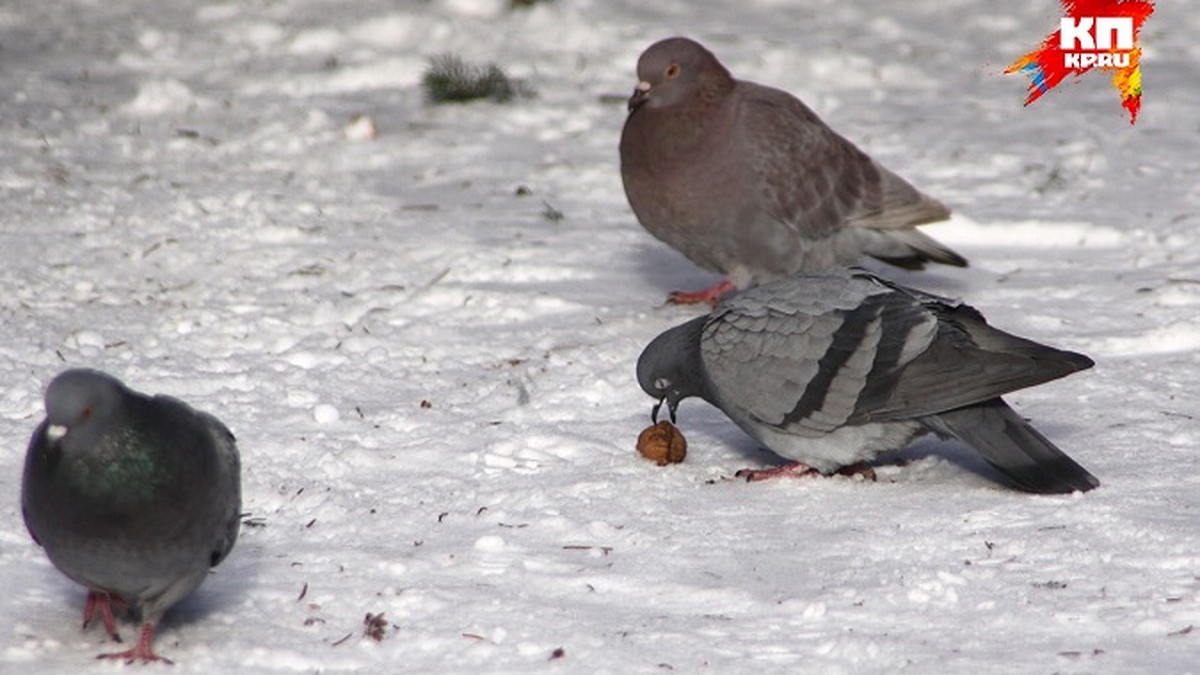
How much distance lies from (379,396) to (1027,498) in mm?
1945

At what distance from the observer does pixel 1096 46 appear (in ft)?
29.6

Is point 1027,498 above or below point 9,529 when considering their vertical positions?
below

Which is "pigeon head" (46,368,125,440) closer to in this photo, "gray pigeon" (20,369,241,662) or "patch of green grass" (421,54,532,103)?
"gray pigeon" (20,369,241,662)

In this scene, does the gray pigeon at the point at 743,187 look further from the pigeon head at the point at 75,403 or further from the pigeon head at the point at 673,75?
the pigeon head at the point at 75,403

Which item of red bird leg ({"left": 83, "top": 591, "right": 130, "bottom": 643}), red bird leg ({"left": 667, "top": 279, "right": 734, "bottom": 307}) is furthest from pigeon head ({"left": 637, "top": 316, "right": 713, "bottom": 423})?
red bird leg ({"left": 83, "top": 591, "right": 130, "bottom": 643})

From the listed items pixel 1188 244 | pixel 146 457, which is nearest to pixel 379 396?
pixel 146 457

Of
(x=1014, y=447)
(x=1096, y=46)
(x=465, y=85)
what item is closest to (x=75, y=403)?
(x=1014, y=447)

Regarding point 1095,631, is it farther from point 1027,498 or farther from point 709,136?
point 709,136

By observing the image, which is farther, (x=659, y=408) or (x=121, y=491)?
(x=659, y=408)

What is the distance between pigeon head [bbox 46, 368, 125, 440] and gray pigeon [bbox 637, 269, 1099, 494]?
6.07 feet

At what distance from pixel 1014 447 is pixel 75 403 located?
2.33m

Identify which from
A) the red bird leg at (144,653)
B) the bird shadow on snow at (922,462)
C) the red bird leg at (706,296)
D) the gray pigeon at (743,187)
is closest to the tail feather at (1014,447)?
the bird shadow on snow at (922,462)

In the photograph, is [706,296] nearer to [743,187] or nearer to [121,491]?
[743,187]

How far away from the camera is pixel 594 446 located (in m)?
4.87
